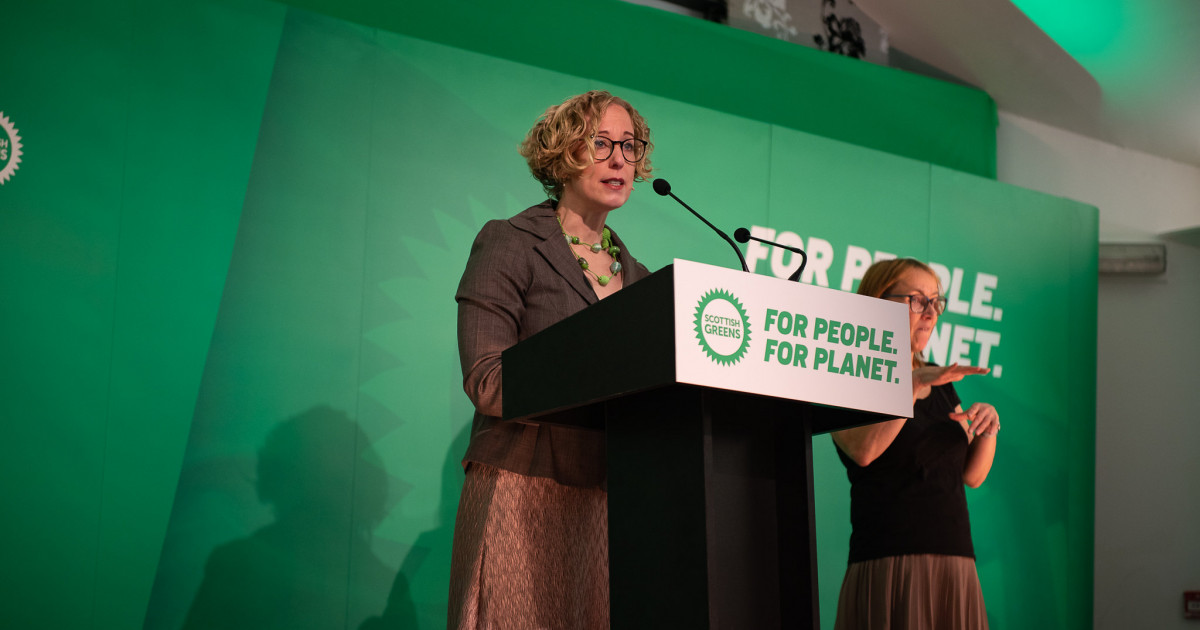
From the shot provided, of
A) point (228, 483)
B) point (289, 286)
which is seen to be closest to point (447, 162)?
point (289, 286)

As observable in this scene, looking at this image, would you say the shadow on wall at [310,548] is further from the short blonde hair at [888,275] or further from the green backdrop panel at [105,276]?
the short blonde hair at [888,275]

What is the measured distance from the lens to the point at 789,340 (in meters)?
1.22

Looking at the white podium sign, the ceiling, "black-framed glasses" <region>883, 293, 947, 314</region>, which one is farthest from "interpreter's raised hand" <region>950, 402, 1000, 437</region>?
→ the ceiling

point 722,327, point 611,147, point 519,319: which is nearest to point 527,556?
point 519,319

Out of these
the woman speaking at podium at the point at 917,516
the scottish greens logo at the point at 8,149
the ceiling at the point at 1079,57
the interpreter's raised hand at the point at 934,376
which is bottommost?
the woman speaking at podium at the point at 917,516

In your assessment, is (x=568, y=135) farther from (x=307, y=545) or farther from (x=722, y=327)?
(x=307, y=545)

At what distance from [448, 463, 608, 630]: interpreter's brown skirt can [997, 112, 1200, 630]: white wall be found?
15.5ft

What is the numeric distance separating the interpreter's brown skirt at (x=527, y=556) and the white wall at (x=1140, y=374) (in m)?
4.72

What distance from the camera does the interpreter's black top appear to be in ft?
7.84

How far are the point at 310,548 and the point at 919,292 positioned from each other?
1991 millimetres

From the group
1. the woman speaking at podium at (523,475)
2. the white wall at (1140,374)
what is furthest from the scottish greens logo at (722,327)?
the white wall at (1140,374)

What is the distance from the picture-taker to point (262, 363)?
10.2ft

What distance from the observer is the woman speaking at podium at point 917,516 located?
2342mm

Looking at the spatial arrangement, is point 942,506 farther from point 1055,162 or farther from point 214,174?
point 1055,162
